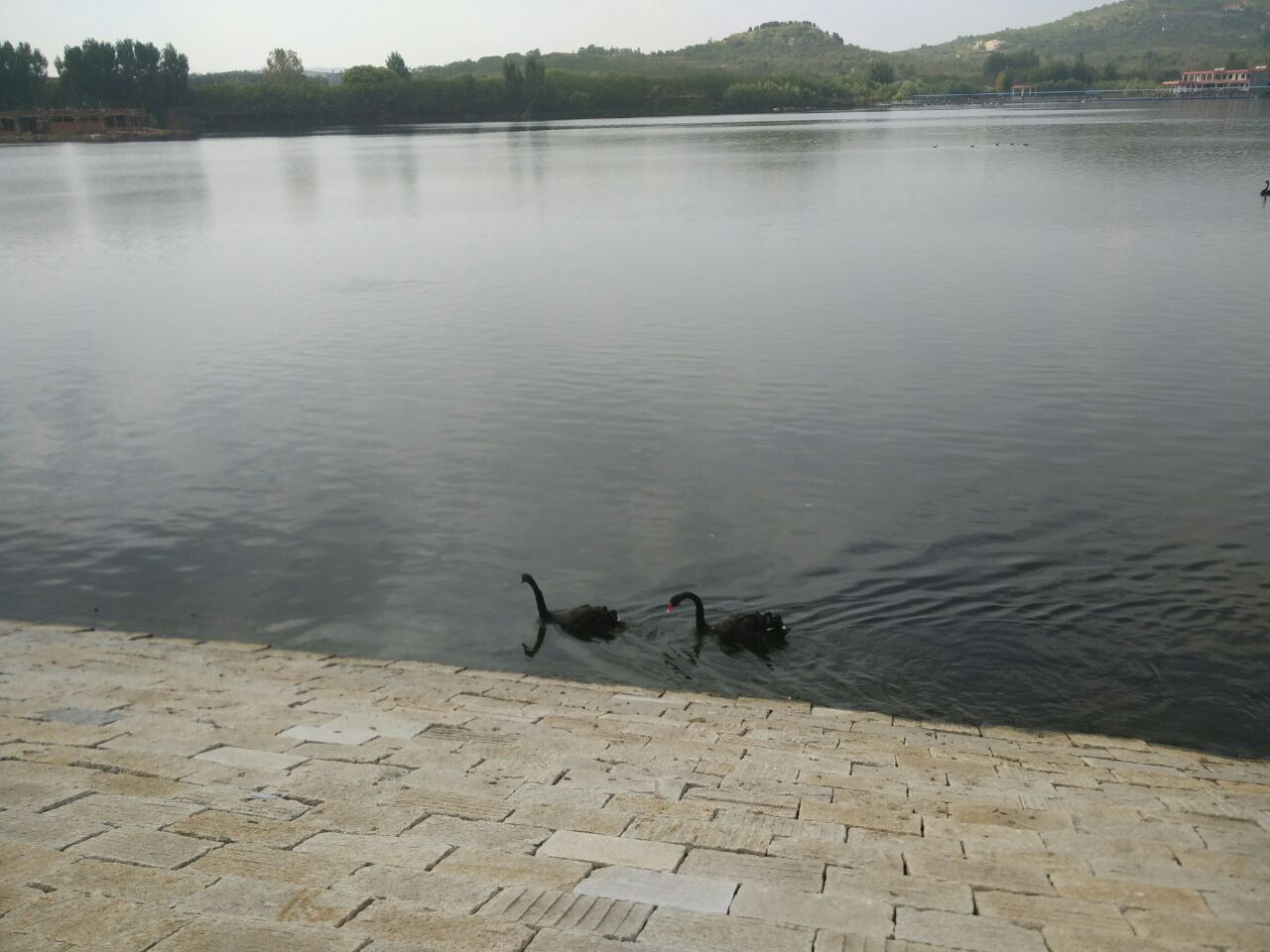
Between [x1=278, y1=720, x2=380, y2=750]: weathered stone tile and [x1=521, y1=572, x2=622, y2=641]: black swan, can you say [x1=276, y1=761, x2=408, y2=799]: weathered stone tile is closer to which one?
[x1=278, y1=720, x2=380, y2=750]: weathered stone tile

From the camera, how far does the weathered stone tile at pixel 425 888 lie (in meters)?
6.24

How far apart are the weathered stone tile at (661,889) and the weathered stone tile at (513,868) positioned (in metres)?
0.13

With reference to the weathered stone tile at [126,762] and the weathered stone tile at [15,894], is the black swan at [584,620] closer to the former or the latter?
the weathered stone tile at [126,762]

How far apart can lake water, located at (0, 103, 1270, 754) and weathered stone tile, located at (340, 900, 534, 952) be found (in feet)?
21.8

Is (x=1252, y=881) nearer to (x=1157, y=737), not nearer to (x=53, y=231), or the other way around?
(x=1157, y=737)

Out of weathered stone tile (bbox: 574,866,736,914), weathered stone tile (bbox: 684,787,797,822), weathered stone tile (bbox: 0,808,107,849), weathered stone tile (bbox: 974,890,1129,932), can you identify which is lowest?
weathered stone tile (bbox: 684,787,797,822)

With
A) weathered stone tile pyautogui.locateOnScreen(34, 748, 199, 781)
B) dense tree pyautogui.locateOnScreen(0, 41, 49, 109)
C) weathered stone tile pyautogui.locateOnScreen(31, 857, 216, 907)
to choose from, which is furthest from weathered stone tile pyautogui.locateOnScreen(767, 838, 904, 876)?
dense tree pyautogui.locateOnScreen(0, 41, 49, 109)

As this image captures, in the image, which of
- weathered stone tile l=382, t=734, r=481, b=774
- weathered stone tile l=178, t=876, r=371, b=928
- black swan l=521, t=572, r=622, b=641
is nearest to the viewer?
weathered stone tile l=178, t=876, r=371, b=928

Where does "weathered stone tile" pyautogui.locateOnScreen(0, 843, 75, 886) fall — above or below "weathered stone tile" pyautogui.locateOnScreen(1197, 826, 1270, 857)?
above

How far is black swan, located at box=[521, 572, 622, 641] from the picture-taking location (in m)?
13.5

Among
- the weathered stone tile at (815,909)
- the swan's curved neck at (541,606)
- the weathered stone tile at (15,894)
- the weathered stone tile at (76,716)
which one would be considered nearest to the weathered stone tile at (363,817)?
the weathered stone tile at (15,894)

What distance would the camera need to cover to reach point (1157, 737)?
35.8 ft

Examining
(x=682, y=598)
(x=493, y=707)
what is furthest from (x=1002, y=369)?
(x=493, y=707)

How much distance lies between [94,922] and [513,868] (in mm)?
2388
